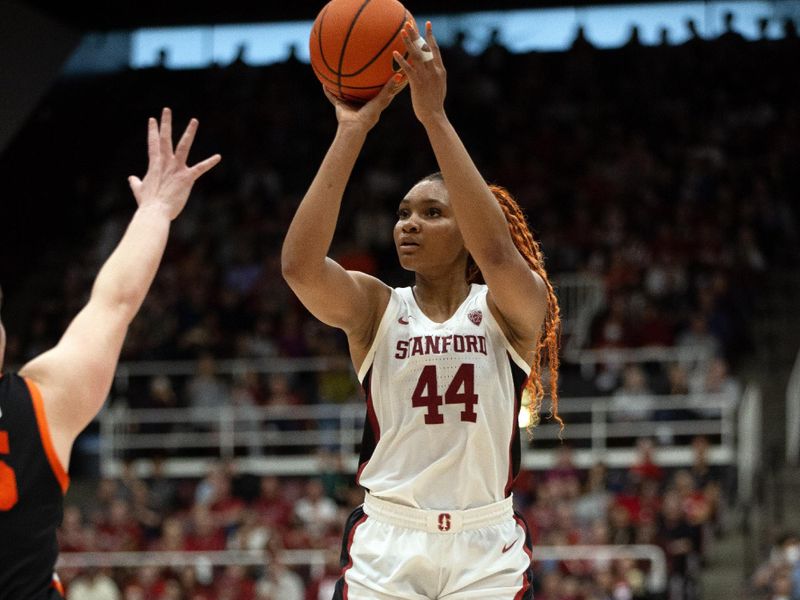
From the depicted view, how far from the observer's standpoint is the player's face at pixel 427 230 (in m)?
4.63

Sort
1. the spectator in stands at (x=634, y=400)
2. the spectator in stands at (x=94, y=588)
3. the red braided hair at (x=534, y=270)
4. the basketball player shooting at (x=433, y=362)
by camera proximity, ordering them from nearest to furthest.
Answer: the basketball player shooting at (x=433, y=362) → the red braided hair at (x=534, y=270) → the spectator in stands at (x=94, y=588) → the spectator in stands at (x=634, y=400)

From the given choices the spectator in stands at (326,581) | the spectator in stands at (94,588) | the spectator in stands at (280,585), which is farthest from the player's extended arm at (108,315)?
the spectator in stands at (94,588)

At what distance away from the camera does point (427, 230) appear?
4.63 m

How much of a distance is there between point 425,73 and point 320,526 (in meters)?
9.70

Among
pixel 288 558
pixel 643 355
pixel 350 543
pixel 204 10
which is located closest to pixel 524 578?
pixel 350 543

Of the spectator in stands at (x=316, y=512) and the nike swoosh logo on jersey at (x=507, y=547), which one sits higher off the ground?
the nike swoosh logo on jersey at (x=507, y=547)

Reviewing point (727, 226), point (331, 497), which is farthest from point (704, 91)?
point (331, 497)

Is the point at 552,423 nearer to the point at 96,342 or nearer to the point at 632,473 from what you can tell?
the point at 632,473

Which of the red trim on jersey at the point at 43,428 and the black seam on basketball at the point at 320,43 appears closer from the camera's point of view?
the red trim on jersey at the point at 43,428

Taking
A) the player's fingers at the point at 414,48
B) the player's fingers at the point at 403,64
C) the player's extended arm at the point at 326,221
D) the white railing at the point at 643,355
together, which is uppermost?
the player's fingers at the point at 414,48

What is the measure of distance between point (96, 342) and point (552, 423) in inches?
480

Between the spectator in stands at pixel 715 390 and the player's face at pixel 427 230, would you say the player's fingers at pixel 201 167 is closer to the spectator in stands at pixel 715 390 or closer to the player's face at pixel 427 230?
the player's face at pixel 427 230

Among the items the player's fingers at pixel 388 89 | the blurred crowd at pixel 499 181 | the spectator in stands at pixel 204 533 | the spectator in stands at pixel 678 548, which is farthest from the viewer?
the blurred crowd at pixel 499 181

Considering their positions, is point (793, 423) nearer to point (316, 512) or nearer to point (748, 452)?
point (748, 452)
